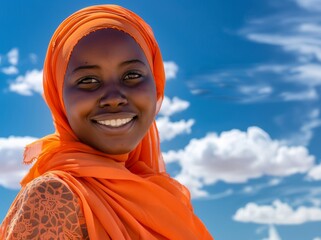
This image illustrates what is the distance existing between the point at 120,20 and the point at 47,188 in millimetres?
844

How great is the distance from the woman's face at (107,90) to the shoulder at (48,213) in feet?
1.07

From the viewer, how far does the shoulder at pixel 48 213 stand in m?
2.33

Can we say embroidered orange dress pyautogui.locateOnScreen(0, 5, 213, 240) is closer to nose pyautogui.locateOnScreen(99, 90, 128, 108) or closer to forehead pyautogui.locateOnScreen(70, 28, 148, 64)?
forehead pyautogui.locateOnScreen(70, 28, 148, 64)

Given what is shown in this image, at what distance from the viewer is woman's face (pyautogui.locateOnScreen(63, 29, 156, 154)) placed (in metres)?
2.57

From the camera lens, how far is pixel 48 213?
2.35 m

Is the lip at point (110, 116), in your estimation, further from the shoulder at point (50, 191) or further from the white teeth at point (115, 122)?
the shoulder at point (50, 191)

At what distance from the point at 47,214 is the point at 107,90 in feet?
1.96

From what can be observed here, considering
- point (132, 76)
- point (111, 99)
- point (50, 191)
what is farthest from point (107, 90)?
point (50, 191)

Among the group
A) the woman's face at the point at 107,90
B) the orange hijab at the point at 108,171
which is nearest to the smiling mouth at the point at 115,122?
the woman's face at the point at 107,90

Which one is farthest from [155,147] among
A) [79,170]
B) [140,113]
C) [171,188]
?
[79,170]

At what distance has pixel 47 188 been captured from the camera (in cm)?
239

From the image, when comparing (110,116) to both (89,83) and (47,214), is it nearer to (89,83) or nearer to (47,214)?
(89,83)

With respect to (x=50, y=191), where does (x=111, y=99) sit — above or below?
above

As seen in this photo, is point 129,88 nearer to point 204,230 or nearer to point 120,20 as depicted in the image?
point 120,20
